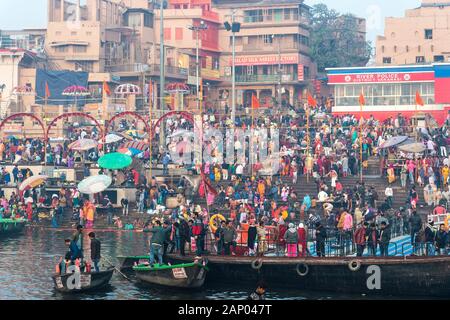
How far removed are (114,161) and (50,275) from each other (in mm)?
14969

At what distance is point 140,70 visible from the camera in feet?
274

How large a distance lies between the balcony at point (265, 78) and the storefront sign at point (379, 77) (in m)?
16.4

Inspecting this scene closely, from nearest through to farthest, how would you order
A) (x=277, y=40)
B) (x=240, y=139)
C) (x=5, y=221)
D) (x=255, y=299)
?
(x=255, y=299) → (x=5, y=221) → (x=240, y=139) → (x=277, y=40)

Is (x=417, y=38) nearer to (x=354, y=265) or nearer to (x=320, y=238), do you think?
(x=320, y=238)

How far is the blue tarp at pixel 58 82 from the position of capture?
81.6 metres

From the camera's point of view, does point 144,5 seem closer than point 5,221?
No

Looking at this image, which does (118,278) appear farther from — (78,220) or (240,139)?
(240,139)

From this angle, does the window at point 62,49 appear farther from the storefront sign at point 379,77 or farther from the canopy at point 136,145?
the canopy at point 136,145

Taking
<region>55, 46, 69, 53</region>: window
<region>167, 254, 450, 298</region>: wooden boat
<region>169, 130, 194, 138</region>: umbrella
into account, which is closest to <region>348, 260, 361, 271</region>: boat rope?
<region>167, 254, 450, 298</region>: wooden boat

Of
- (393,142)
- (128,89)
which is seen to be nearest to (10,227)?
(393,142)

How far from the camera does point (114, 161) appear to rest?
164 ft
